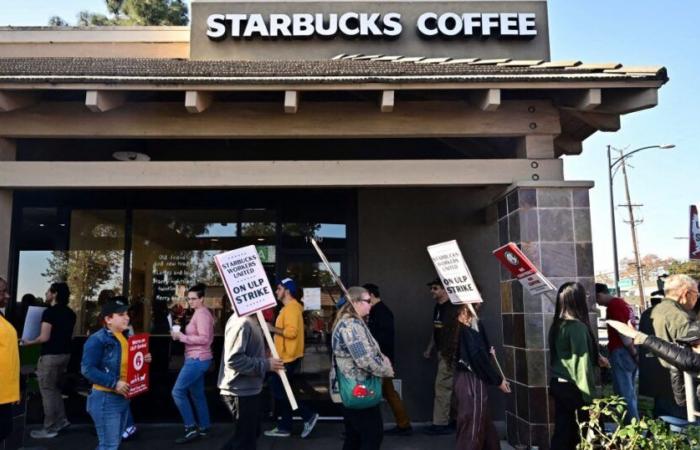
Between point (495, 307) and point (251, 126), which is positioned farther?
point (495, 307)

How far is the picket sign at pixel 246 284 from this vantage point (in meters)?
4.84

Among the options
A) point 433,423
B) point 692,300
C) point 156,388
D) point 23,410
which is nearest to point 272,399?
point 156,388

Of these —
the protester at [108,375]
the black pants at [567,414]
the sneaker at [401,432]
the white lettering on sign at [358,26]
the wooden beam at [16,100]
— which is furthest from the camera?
the white lettering on sign at [358,26]

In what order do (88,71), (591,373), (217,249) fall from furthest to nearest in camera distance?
(217,249) < (88,71) < (591,373)

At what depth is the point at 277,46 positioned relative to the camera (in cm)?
846

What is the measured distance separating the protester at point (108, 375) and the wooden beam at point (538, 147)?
4298 mm

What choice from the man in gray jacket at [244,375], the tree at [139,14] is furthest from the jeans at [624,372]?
the tree at [139,14]

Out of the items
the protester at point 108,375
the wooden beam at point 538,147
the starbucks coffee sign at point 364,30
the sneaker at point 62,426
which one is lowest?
the sneaker at point 62,426

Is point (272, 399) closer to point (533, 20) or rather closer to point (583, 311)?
point (583, 311)

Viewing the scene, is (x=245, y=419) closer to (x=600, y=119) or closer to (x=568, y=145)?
(x=600, y=119)

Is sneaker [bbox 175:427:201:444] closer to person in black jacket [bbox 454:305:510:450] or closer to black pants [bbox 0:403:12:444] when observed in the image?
black pants [bbox 0:403:12:444]

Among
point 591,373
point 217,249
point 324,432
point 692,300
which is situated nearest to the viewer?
point 591,373

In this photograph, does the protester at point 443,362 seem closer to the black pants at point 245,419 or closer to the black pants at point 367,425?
the black pants at point 367,425

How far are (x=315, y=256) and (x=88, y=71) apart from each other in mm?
3686
